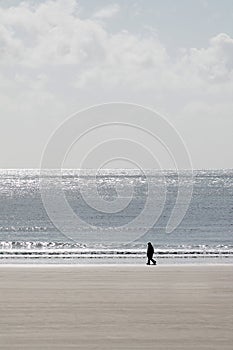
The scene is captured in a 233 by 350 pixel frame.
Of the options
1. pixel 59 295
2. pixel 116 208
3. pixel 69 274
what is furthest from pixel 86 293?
pixel 116 208

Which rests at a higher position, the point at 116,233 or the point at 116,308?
the point at 116,233

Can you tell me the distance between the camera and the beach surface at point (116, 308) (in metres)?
13.5

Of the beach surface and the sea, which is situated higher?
the sea

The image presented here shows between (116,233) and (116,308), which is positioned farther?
(116,233)

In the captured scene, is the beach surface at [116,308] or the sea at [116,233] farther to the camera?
the sea at [116,233]

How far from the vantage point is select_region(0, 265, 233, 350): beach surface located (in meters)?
13.5

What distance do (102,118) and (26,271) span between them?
15.7 metres

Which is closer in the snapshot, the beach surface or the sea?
the beach surface

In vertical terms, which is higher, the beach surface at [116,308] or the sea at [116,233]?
the sea at [116,233]

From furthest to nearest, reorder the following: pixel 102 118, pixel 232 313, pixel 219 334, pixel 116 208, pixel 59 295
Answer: pixel 116 208 < pixel 102 118 < pixel 59 295 < pixel 232 313 < pixel 219 334

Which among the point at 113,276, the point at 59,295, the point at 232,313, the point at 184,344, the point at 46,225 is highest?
the point at 46,225

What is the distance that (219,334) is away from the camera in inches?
552

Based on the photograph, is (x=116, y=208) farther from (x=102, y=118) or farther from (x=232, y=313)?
(x=232, y=313)

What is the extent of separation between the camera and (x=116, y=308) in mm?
16938
